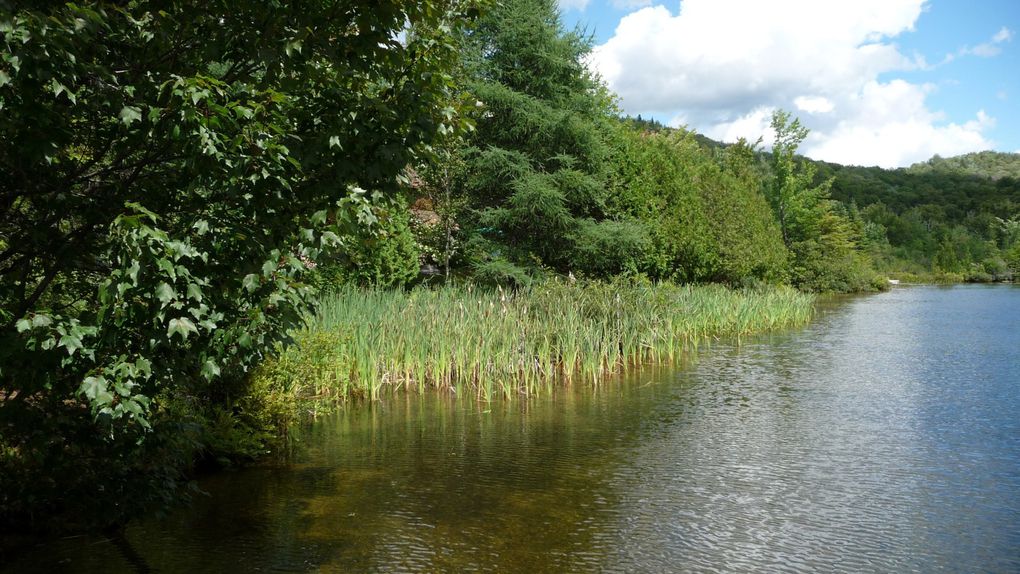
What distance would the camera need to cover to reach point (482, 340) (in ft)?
34.5

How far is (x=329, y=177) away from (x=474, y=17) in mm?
1361

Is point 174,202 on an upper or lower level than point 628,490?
upper

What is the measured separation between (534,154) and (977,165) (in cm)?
11095

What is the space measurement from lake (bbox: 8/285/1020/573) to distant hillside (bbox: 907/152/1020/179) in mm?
103995

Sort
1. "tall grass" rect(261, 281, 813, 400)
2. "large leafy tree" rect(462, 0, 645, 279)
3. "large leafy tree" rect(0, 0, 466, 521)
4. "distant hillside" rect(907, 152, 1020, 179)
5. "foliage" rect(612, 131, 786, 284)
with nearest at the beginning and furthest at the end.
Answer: "large leafy tree" rect(0, 0, 466, 521) → "tall grass" rect(261, 281, 813, 400) → "large leafy tree" rect(462, 0, 645, 279) → "foliage" rect(612, 131, 786, 284) → "distant hillside" rect(907, 152, 1020, 179)

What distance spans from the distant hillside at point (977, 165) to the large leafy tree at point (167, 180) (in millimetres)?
109915

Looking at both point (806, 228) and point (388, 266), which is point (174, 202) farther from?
point (806, 228)

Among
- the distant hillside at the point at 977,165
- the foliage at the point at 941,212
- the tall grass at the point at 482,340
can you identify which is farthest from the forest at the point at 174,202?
the distant hillside at the point at 977,165

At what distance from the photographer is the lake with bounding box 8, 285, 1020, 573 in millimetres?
4793

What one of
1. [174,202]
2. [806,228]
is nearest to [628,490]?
[174,202]

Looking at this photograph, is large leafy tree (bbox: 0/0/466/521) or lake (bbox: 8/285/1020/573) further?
lake (bbox: 8/285/1020/573)

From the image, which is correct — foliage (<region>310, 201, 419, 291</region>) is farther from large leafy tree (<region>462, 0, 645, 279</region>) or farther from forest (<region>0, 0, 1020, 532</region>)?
forest (<region>0, 0, 1020, 532</region>)

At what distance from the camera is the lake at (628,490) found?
4.79 metres

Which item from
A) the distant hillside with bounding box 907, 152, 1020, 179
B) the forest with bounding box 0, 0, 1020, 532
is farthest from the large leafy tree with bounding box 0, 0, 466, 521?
the distant hillside with bounding box 907, 152, 1020, 179
